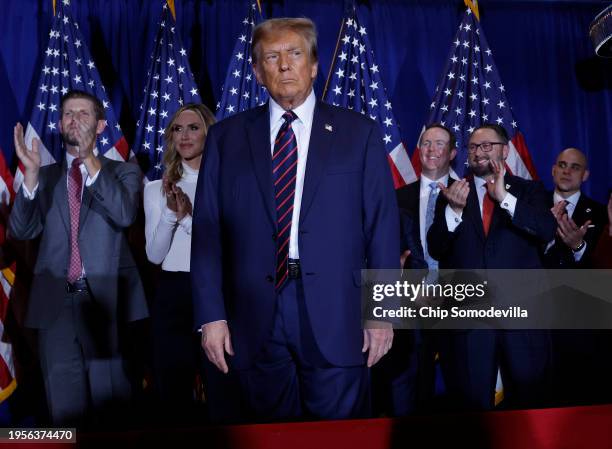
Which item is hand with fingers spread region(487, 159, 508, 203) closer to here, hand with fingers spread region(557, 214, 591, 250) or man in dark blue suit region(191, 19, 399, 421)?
hand with fingers spread region(557, 214, 591, 250)

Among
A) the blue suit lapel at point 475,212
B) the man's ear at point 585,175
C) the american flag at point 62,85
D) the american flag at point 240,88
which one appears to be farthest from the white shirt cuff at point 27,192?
the man's ear at point 585,175

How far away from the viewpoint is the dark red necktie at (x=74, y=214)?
272 centimetres

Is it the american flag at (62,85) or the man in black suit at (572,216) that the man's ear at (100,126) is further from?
the man in black suit at (572,216)

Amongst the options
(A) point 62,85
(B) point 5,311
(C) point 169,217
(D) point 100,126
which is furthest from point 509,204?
(B) point 5,311

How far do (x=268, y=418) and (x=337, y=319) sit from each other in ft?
1.08

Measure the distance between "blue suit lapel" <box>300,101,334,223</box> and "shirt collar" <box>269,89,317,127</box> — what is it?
0.12 feet

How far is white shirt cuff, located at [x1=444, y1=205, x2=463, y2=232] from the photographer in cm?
296

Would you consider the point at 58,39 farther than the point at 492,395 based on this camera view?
Yes

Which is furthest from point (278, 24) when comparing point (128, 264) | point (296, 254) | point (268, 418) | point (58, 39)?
point (58, 39)

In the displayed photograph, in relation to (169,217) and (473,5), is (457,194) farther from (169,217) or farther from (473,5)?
(169,217)

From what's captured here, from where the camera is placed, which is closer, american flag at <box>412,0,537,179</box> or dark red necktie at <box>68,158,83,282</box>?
dark red necktie at <box>68,158,83,282</box>

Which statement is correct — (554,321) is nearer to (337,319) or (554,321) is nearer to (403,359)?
(403,359)

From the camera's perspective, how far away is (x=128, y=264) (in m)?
2.87

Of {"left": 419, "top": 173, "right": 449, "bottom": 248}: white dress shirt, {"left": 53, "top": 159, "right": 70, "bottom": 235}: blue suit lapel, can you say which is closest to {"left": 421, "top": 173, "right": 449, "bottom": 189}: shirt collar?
{"left": 419, "top": 173, "right": 449, "bottom": 248}: white dress shirt
